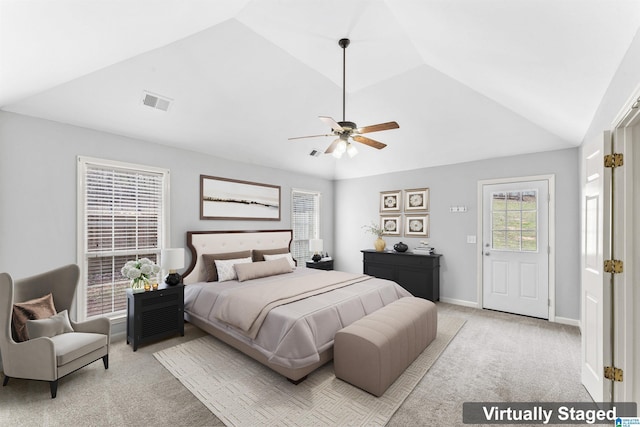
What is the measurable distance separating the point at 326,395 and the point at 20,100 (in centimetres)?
396

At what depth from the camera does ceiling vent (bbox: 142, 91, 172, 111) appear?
3049mm

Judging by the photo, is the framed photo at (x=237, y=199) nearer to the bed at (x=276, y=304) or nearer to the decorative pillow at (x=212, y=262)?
the bed at (x=276, y=304)

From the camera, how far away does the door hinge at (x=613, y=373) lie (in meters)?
1.97

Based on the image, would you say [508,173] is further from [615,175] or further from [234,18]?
[234,18]

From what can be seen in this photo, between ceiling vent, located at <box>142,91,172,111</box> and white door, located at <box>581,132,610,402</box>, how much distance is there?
404 cm

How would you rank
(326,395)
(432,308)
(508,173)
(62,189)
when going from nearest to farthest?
(326,395), (62,189), (432,308), (508,173)

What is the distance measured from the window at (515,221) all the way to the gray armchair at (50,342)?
5384 mm

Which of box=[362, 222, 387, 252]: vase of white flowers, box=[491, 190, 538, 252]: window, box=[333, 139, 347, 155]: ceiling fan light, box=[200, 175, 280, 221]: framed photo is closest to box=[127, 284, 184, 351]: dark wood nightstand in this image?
box=[200, 175, 280, 221]: framed photo

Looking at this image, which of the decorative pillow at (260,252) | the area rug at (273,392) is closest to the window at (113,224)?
the area rug at (273,392)

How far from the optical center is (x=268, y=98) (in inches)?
143

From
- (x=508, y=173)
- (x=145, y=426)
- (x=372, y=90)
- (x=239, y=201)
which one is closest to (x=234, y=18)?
(x=372, y=90)

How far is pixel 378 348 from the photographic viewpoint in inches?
91.5

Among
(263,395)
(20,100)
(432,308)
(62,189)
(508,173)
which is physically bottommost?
(263,395)

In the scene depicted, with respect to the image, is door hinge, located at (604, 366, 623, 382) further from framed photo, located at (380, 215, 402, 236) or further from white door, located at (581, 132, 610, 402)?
framed photo, located at (380, 215, 402, 236)
